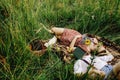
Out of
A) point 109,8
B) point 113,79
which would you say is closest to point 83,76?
point 113,79

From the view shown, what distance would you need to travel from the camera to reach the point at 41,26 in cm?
490

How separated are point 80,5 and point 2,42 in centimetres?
205

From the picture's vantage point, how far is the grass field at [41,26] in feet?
12.5

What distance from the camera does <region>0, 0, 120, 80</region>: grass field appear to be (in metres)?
3.81

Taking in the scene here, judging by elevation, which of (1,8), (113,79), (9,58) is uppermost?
(1,8)

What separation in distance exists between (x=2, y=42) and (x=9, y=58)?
0.22 meters

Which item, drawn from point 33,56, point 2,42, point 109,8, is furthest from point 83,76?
point 109,8

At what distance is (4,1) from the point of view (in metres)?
4.88

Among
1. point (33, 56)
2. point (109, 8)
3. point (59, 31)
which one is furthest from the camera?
point (109, 8)

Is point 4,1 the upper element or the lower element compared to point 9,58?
upper

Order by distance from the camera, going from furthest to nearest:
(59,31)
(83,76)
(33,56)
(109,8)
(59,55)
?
(109,8) → (59,31) → (59,55) → (33,56) → (83,76)

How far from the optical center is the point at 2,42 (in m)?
3.90

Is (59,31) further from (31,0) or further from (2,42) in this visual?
(2,42)

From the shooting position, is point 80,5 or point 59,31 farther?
point 80,5
